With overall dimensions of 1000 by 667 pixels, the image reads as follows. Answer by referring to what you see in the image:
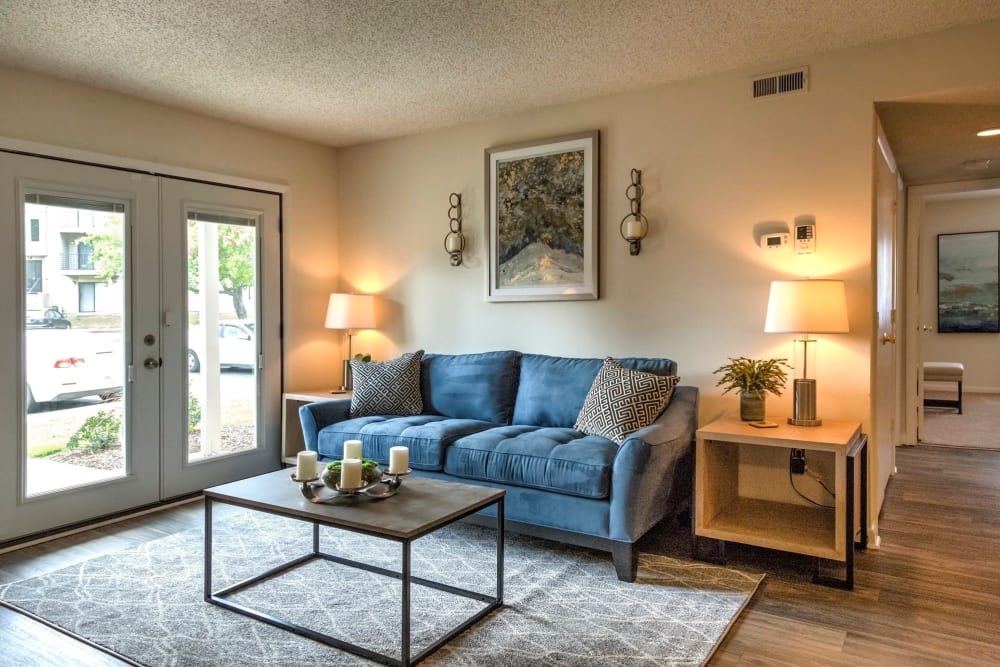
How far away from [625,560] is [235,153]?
359cm

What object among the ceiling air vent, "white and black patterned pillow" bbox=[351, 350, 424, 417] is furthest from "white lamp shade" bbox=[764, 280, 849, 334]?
"white and black patterned pillow" bbox=[351, 350, 424, 417]

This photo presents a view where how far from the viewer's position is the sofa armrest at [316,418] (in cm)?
399

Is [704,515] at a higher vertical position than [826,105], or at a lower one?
lower

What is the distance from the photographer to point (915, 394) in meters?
5.74

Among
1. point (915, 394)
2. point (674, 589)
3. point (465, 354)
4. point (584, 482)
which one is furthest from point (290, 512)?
point (915, 394)

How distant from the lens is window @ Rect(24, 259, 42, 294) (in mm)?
3469

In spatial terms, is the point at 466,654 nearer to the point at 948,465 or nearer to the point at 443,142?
the point at 443,142

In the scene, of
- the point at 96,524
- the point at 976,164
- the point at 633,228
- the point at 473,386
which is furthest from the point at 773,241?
the point at 96,524

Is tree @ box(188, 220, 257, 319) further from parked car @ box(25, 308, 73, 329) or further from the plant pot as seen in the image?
the plant pot

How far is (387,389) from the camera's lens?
13.6ft

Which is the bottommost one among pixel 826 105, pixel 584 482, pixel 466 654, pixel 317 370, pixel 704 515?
pixel 466 654

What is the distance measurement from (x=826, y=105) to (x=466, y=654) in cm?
304

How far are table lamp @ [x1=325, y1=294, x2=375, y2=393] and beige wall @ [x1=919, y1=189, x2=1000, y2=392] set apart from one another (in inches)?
291

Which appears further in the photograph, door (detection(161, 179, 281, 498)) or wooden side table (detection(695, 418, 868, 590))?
door (detection(161, 179, 281, 498))
